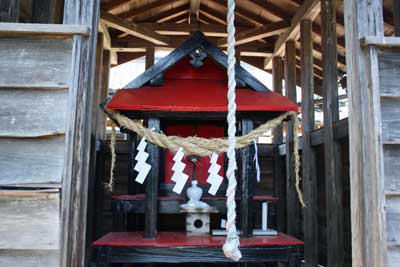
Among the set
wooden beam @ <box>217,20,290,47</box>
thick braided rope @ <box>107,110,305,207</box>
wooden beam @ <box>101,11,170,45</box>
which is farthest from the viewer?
wooden beam @ <box>217,20,290,47</box>

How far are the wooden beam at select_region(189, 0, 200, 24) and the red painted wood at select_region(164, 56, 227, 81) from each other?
403 centimetres

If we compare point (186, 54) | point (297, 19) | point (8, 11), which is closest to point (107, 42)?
point (297, 19)

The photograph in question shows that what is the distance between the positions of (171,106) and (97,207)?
12.8 ft

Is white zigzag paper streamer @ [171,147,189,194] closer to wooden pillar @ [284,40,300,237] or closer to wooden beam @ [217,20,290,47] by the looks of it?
wooden pillar @ [284,40,300,237]

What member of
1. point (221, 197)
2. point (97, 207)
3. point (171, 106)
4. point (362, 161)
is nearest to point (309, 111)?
point (221, 197)

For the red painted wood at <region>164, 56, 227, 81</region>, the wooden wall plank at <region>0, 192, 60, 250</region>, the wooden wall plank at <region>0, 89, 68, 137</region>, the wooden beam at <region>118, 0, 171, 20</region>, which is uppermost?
the wooden beam at <region>118, 0, 171, 20</region>

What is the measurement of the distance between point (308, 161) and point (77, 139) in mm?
4810

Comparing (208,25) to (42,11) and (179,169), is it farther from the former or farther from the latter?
(179,169)

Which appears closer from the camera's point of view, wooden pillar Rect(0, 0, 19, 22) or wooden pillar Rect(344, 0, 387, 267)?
wooden pillar Rect(344, 0, 387, 267)

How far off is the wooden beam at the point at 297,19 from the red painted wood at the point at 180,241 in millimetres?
3752

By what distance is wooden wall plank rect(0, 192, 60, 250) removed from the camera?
5.42ft

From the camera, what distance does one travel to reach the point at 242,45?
8.42 meters

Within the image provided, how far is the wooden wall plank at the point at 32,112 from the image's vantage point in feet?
5.73

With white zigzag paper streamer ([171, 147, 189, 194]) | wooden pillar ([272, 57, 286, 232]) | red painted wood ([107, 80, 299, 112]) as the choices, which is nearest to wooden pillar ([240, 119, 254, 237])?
red painted wood ([107, 80, 299, 112])
